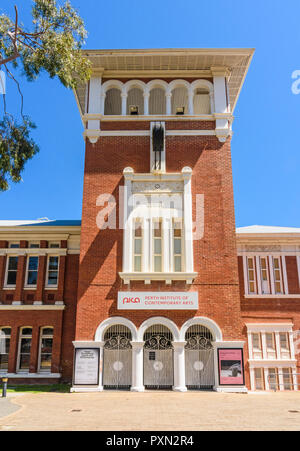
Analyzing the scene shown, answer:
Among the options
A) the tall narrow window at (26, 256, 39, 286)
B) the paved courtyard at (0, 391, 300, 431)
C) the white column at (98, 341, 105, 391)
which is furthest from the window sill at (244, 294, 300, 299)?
the tall narrow window at (26, 256, 39, 286)

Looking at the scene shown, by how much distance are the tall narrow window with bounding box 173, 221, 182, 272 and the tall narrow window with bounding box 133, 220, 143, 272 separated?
1537 millimetres

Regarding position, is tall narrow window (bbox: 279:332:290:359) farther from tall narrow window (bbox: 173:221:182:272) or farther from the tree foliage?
the tree foliage

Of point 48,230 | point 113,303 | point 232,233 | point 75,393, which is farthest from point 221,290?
point 48,230

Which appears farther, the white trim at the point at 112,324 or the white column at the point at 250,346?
the white column at the point at 250,346

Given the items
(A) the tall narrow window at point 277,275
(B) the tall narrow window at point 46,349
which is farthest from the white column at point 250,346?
(B) the tall narrow window at point 46,349

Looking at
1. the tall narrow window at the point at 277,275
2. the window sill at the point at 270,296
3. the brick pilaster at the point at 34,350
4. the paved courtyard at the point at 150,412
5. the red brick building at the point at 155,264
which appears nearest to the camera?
the paved courtyard at the point at 150,412

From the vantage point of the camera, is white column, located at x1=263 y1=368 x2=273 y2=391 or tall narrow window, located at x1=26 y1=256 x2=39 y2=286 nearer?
white column, located at x1=263 y1=368 x2=273 y2=391

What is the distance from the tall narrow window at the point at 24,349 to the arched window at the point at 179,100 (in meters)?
13.8

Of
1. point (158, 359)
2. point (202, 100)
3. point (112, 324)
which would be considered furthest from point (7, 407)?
point (202, 100)

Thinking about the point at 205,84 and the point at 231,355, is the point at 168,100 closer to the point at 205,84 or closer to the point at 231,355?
the point at 205,84

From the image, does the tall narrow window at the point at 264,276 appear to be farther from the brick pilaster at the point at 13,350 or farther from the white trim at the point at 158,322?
the brick pilaster at the point at 13,350

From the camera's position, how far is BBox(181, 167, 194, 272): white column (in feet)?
55.6

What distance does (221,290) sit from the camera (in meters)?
16.8

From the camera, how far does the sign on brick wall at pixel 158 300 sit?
16.4 m
